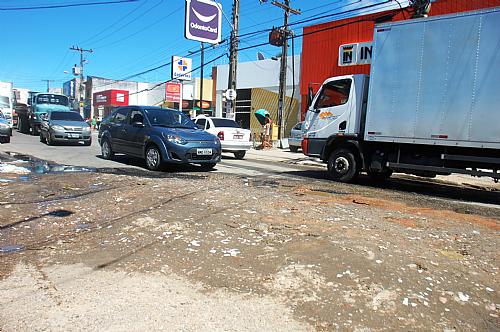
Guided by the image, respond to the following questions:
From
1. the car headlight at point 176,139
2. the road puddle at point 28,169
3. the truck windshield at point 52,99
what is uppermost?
the truck windshield at point 52,99

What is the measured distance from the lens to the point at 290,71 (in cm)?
2938

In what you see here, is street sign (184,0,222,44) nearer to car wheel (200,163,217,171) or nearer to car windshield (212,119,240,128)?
car windshield (212,119,240,128)

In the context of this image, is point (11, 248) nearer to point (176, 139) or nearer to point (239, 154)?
point (176, 139)

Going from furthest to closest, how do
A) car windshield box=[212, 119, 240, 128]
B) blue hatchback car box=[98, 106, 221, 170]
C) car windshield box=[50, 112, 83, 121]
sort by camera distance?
car windshield box=[50, 112, 83, 121] < car windshield box=[212, 119, 240, 128] < blue hatchback car box=[98, 106, 221, 170]

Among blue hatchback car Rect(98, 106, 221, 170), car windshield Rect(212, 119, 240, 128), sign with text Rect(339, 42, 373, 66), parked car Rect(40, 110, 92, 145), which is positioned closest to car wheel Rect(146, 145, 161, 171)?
blue hatchback car Rect(98, 106, 221, 170)

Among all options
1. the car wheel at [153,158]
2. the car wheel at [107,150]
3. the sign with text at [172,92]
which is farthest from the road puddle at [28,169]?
the sign with text at [172,92]

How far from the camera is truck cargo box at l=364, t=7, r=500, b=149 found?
744cm

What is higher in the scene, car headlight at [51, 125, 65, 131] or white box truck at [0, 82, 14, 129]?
white box truck at [0, 82, 14, 129]

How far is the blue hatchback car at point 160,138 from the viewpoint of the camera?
9.80 meters

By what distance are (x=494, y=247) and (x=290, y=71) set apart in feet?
85.6

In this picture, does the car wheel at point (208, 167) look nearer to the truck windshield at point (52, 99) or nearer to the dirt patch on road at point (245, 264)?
the dirt patch on road at point (245, 264)

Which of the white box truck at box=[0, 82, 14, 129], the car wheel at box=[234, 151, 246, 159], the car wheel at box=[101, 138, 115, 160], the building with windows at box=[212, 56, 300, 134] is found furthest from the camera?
the building with windows at box=[212, 56, 300, 134]

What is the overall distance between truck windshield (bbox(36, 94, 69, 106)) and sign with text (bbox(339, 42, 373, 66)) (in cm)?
1785

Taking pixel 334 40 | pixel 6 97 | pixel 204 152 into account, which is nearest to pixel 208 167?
pixel 204 152
